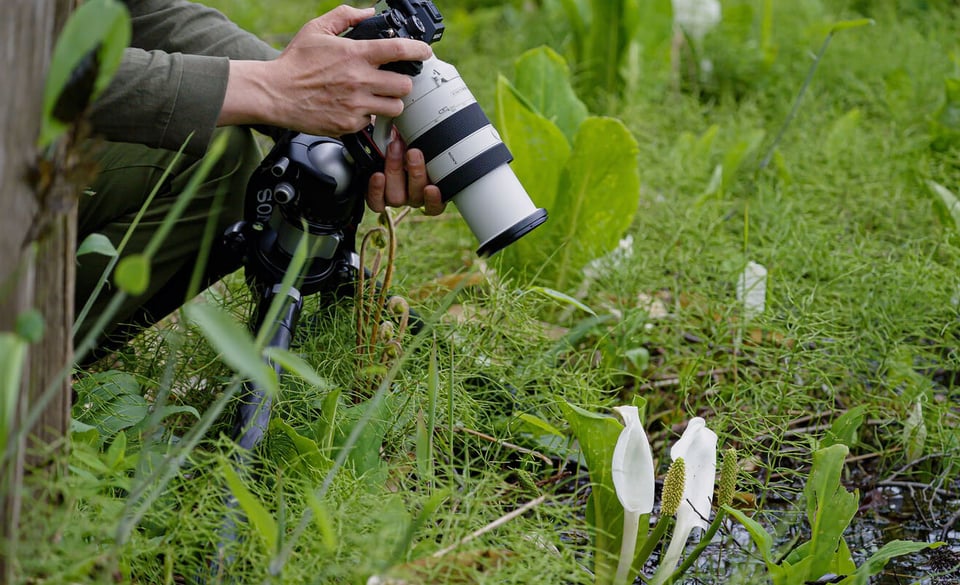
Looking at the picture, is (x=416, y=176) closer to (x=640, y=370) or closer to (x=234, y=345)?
(x=640, y=370)

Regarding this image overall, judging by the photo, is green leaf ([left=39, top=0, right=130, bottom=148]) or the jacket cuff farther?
the jacket cuff

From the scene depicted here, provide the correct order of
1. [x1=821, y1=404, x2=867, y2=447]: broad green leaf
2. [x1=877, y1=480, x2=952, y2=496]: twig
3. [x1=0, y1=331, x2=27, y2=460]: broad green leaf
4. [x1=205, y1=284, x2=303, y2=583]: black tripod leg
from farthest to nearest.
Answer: [x1=877, y1=480, x2=952, y2=496]: twig
[x1=821, y1=404, x2=867, y2=447]: broad green leaf
[x1=205, y1=284, x2=303, y2=583]: black tripod leg
[x1=0, y1=331, x2=27, y2=460]: broad green leaf

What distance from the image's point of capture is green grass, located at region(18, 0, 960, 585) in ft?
2.87

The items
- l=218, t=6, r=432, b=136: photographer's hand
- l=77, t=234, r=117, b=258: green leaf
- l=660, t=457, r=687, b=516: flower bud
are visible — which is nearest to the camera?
A: l=77, t=234, r=117, b=258: green leaf

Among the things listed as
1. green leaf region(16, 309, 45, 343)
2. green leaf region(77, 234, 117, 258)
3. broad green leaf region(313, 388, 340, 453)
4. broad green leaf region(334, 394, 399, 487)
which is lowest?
broad green leaf region(334, 394, 399, 487)

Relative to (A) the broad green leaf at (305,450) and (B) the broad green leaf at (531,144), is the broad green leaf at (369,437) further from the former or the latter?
(B) the broad green leaf at (531,144)

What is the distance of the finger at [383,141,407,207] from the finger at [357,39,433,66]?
0.43ft

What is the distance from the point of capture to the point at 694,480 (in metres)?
1.03

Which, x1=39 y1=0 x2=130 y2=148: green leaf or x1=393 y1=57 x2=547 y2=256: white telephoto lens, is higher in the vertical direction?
x1=39 y1=0 x2=130 y2=148: green leaf

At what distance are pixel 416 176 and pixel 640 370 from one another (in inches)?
19.4

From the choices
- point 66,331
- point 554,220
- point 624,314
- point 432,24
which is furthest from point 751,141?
point 66,331

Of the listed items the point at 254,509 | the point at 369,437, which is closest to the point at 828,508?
the point at 369,437

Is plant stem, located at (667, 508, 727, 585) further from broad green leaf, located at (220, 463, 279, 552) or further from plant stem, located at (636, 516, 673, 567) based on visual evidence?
broad green leaf, located at (220, 463, 279, 552)

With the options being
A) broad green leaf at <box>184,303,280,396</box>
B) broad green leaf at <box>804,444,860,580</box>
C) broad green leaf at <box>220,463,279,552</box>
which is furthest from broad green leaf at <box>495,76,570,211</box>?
broad green leaf at <box>184,303,280,396</box>
